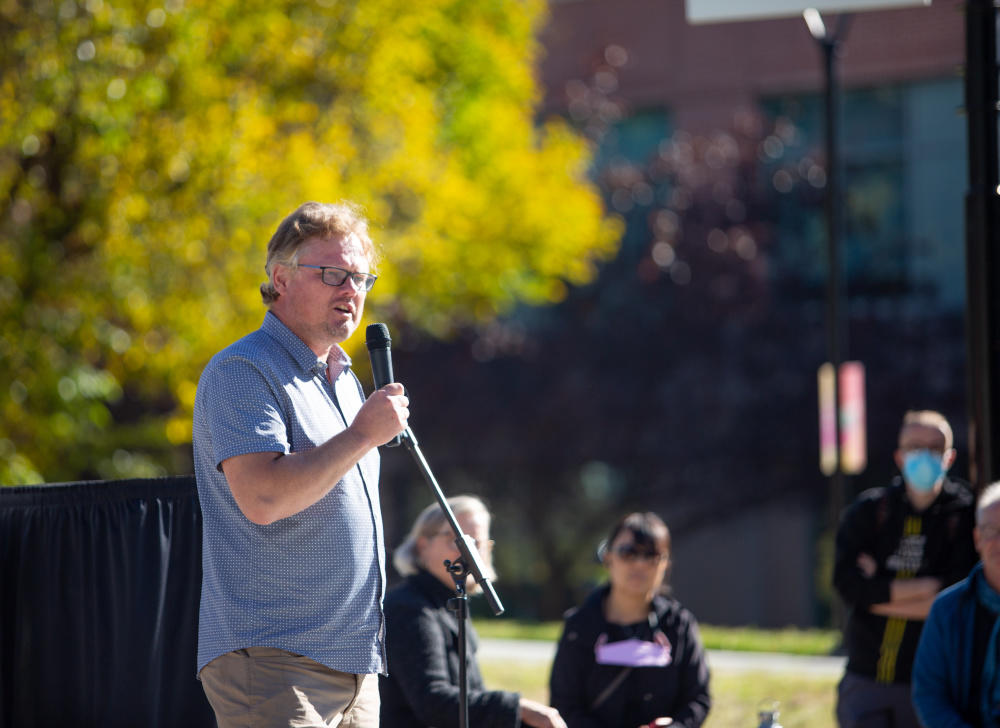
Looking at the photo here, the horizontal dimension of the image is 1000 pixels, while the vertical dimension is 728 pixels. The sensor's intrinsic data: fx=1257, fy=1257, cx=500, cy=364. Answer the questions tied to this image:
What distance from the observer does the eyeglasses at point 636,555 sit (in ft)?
16.9

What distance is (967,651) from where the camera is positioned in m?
4.07

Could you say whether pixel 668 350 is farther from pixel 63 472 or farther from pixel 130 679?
pixel 130 679

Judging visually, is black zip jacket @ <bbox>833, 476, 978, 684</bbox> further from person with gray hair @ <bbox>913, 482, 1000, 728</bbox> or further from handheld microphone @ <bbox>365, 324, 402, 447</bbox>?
handheld microphone @ <bbox>365, 324, 402, 447</bbox>

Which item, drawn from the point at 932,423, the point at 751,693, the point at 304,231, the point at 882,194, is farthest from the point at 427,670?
the point at 882,194

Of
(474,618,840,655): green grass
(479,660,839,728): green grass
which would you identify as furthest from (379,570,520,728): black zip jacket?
(474,618,840,655): green grass

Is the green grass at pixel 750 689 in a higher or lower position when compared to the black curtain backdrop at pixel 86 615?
lower

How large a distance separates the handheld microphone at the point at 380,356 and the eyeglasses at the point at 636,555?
7.14ft

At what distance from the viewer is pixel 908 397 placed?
17406mm

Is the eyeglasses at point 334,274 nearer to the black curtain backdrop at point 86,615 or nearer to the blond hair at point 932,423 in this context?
the black curtain backdrop at point 86,615

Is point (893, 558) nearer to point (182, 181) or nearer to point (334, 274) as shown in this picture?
point (334, 274)

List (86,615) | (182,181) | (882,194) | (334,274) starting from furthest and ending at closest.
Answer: (882,194)
(182,181)
(86,615)
(334,274)

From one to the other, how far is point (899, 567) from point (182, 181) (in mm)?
6711

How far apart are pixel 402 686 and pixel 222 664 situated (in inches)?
66.8

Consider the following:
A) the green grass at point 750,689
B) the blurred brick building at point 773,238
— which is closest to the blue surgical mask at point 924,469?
the green grass at point 750,689
